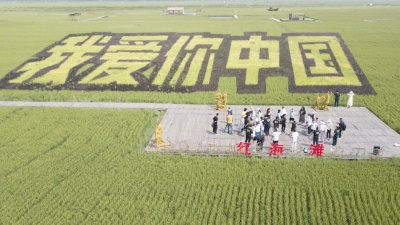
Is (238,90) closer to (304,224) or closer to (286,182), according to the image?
(286,182)

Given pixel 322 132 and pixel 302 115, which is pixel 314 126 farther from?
pixel 302 115

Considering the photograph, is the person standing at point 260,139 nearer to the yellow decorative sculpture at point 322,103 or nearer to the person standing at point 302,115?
the person standing at point 302,115

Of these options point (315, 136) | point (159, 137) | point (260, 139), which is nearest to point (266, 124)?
point (260, 139)

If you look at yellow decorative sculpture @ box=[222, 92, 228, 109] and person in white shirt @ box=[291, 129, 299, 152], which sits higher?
person in white shirt @ box=[291, 129, 299, 152]

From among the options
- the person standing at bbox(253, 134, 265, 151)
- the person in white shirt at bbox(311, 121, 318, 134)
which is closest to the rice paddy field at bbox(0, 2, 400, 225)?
the person standing at bbox(253, 134, 265, 151)

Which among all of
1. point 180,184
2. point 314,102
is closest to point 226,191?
point 180,184

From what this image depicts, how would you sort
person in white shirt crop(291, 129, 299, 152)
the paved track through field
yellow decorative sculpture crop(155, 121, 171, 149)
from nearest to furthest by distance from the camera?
person in white shirt crop(291, 129, 299, 152), the paved track through field, yellow decorative sculpture crop(155, 121, 171, 149)

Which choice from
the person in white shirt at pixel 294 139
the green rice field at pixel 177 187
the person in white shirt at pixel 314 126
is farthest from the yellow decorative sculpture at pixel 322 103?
the green rice field at pixel 177 187

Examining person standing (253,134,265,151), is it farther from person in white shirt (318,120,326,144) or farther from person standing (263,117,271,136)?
person in white shirt (318,120,326,144)
